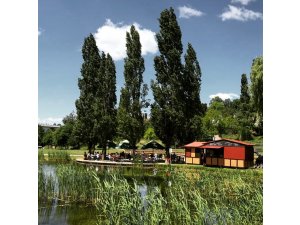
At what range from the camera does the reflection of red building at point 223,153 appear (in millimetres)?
13845

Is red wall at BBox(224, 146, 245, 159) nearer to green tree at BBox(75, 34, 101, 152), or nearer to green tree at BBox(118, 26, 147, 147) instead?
green tree at BBox(118, 26, 147, 147)

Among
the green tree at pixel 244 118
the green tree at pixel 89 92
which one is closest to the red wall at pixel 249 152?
the green tree at pixel 244 118

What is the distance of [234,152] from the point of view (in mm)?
14039

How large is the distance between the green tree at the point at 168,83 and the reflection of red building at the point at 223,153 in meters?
1.93

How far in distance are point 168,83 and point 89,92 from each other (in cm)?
526

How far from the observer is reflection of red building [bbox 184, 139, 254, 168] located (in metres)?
13.8

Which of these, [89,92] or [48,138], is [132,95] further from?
[48,138]

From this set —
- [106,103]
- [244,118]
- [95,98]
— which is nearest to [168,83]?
[106,103]

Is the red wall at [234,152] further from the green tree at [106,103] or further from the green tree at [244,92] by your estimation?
the green tree at [244,92]

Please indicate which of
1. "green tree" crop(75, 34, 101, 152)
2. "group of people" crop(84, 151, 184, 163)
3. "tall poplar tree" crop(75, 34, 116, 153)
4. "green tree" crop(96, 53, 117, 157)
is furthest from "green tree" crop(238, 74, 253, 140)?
"green tree" crop(75, 34, 101, 152)

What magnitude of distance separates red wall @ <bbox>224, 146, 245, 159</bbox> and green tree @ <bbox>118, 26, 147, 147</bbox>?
5.60m
